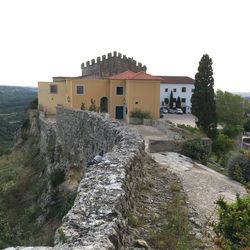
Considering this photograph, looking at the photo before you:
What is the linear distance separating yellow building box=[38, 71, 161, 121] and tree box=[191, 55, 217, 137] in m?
3.62

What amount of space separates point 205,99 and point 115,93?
742 centimetres

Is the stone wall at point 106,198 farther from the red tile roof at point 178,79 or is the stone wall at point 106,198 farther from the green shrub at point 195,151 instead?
the red tile roof at point 178,79

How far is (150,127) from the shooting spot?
2577 cm

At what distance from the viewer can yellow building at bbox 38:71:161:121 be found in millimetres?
30797

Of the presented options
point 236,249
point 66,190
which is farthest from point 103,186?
point 66,190

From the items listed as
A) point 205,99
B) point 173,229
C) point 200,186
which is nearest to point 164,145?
point 200,186

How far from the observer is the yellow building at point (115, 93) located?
30797 millimetres

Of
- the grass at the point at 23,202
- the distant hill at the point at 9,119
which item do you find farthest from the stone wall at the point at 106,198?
the distant hill at the point at 9,119

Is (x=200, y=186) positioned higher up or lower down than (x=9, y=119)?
higher up

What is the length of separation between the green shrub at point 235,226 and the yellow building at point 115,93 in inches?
980

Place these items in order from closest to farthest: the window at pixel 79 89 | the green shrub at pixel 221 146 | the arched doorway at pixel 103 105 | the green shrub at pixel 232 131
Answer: the green shrub at pixel 221 146, the window at pixel 79 89, the arched doorway at pixel 103 105, the green shrub at pixel 232 131

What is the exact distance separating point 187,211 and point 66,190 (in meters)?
7.56

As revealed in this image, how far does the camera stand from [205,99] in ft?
107

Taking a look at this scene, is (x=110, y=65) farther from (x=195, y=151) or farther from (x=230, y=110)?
(x=195, y=151)
